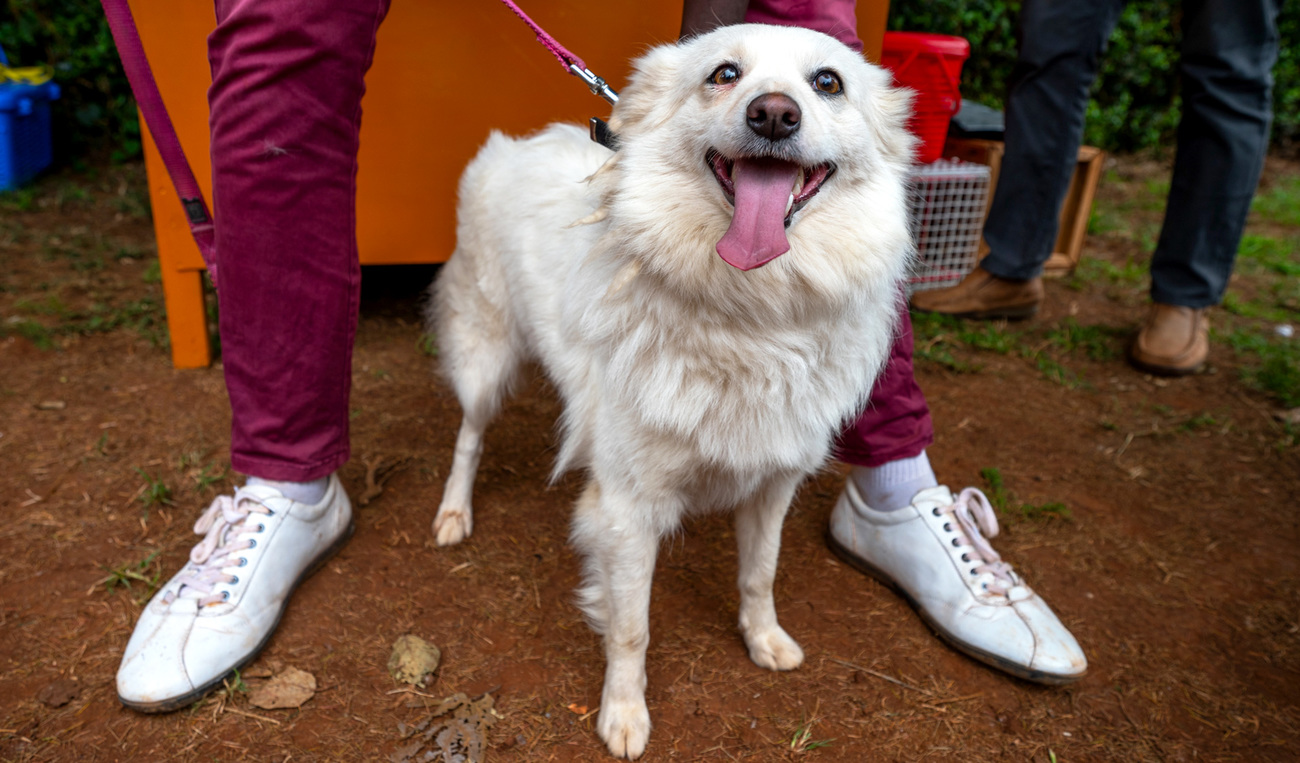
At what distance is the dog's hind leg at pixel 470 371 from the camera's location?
6.96 feet

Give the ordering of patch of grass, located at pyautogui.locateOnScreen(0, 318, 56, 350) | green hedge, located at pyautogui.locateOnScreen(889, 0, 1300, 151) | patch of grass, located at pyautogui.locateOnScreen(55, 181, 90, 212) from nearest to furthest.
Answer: patch of grass, located at pyautogui.locateOnScreen(0, 318, 56, 350), patch of grass, located at pyautogui.locateOnScreen(55, 181, 90, 212), green hedge, located at pyautogui.locateOnScreen(889, 0, 1300, 151)

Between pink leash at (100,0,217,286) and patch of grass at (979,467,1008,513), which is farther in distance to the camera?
patch of grass at (979,467,1008,513)

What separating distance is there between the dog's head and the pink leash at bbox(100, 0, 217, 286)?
98cm

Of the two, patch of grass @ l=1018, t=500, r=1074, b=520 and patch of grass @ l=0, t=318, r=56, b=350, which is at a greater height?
patch of grass @ l=1018, t=500, r=1074, b=520

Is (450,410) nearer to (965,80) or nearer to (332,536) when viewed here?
(332,536)

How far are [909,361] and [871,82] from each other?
0.68 meters

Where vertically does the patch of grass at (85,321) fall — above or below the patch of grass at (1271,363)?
below

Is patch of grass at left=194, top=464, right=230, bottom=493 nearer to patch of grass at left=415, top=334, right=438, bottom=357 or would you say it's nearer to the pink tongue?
patch of grass at left=415, top=334, right=438, bottom=357

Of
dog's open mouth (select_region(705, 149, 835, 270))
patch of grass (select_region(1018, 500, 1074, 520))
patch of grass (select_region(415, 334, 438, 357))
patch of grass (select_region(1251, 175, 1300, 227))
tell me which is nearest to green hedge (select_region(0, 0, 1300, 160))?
patch of grass (select_region(1251, 175, 1300, 227))

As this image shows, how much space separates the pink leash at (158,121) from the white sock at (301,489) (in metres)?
0.46

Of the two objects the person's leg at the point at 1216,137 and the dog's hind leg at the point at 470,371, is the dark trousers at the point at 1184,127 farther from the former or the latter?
the dog's hind leg at the point at 470,371

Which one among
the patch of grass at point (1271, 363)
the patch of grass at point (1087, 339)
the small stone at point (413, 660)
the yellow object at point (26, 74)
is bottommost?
the small stone at point (413, 660)

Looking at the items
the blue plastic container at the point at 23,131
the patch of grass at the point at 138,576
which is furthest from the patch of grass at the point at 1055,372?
the blue plastic container at the point at 23,131

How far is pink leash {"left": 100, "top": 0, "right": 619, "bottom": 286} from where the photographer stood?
161 cm
